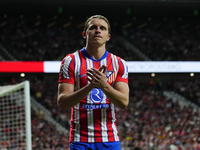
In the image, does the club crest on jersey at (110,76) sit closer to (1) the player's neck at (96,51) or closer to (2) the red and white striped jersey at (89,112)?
(2) the red and white striped jersey at (89,112)

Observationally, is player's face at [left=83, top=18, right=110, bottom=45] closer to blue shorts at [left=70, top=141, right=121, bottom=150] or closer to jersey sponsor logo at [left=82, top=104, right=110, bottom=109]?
jersey sponsor logo at [left=82, top=104, right=110, bottom=109]

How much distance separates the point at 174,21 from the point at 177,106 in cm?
809

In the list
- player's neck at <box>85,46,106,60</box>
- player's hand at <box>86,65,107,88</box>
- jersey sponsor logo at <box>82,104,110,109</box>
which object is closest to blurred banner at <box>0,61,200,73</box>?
player's neck at <box>85,46,106,60</box>

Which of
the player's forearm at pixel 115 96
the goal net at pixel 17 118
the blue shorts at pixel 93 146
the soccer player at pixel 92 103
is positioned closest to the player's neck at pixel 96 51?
the soccer player at pixel 92 103

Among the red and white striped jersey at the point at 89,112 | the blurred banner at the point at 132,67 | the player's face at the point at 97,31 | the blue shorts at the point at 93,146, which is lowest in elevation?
the blue shorts at the point at 93,146

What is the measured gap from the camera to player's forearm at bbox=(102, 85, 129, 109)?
2061 mm

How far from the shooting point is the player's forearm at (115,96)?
206cm

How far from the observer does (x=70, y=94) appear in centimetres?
213

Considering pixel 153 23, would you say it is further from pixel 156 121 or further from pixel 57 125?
pixel 57 125

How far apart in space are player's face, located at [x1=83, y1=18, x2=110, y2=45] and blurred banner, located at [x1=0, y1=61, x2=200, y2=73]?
32.6 feet

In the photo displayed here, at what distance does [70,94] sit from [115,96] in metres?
0.33

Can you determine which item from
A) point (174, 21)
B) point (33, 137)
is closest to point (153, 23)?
point (174, 21)

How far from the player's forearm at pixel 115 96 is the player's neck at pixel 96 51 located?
1.39ft

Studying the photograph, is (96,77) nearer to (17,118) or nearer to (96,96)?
(96,96)
